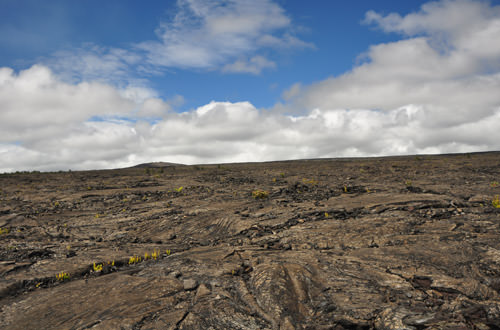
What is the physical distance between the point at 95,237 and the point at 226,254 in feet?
21.0

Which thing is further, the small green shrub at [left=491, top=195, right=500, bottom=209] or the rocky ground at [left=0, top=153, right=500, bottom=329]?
the small green shrub at [left=491, top=195, right=500, bottom=209]

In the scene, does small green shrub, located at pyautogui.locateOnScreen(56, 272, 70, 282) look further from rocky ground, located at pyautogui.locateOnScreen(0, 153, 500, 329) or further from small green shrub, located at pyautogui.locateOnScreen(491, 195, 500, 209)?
small green shrub, located at pyautogui.locateOnScreen(491, 195, 500, 209)

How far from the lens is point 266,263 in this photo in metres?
7.39

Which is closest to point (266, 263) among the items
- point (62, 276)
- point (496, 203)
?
point (62, 276)

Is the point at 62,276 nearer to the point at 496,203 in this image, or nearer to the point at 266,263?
the point at 266,263

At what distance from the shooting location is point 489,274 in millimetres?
6449

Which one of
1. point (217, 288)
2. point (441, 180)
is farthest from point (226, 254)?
point (441, 180)

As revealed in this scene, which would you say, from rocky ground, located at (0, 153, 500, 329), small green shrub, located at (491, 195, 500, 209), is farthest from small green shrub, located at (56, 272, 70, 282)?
small green shrub, located at (491, 195, 500, 209)

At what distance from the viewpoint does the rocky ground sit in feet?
18.3

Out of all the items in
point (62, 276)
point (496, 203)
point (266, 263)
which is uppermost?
point (496, 203)

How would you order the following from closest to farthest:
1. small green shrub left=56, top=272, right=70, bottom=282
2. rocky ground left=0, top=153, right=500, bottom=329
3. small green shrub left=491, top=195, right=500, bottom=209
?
1. rocky ground left=0, top=153, right=500, bottom=329
2. small green shrub left=56, top=272, right=70, bottom=282
3. small green shrub left=491, top=195, right=500, bottom=209

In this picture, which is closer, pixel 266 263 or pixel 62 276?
pixel 266 263

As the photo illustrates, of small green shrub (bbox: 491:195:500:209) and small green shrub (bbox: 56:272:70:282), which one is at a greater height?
small green shrub (bbox: 491:195:500:209)

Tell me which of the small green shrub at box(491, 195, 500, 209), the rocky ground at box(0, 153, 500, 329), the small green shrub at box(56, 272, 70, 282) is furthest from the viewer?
the small green shrub at box(491, 195, 500, 209)
